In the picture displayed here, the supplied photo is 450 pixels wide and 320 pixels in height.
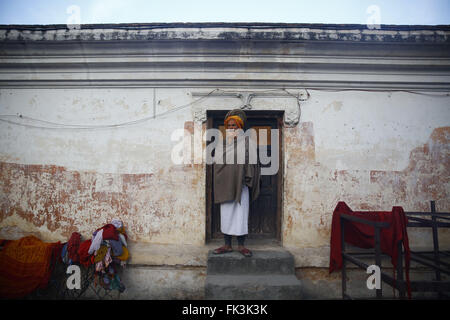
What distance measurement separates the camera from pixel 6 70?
4.02 meters

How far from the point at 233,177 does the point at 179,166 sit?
931mm

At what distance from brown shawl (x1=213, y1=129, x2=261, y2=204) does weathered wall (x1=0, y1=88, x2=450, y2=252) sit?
17.5 inches

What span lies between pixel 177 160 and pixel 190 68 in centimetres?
143

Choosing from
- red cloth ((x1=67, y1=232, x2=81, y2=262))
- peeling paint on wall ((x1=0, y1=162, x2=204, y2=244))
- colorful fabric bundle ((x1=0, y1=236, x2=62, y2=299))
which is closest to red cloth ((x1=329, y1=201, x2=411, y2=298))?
peeling paint on wall ((x1=0, y1=162, x2=204, y2=244))

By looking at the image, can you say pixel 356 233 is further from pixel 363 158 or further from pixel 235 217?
pixel 235 217

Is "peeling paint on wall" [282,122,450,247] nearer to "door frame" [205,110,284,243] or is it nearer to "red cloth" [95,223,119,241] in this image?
"door frame" [205,110,284,243]

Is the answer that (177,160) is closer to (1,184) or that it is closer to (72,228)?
(72,228)

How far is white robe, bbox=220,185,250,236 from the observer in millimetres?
3469

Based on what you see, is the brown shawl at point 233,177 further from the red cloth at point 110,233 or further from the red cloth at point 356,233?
the red cloth at point 110,233

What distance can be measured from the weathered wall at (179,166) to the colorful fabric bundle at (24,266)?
0.36 meters

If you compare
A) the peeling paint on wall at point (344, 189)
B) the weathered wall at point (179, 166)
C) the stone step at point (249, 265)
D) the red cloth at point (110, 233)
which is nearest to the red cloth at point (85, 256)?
the red cloth at point (110, 233)

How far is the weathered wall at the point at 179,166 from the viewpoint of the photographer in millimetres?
3842

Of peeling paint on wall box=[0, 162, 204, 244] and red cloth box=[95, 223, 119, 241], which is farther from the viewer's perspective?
peeling paint on wall box=[0, 162, 204, 244]

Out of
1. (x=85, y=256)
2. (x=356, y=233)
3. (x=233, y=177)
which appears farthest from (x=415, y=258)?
(x=85, y=256)
